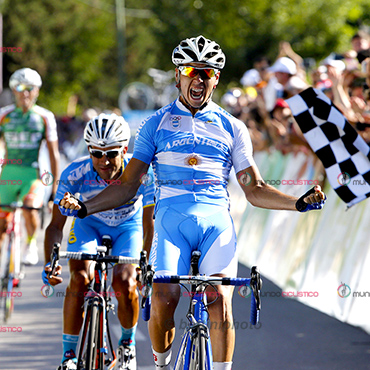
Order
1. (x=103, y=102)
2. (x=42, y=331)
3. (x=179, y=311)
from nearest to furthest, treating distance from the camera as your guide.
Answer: (x=42, y=331) < (x=179, y=311) < (x=103, y=102)

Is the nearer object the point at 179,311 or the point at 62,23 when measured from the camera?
the point at 179,311

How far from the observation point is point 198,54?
485cm

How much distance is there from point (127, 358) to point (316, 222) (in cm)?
396

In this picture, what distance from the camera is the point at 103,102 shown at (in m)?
66.6

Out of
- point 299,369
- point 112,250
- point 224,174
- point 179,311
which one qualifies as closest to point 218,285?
point 224,174

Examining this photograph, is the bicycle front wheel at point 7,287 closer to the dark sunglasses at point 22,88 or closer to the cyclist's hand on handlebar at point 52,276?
the dark sunglasses at point 22,88

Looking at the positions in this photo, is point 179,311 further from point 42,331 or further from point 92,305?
point 92,305

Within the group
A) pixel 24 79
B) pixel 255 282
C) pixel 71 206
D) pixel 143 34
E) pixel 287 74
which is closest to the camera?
pixel 255 282

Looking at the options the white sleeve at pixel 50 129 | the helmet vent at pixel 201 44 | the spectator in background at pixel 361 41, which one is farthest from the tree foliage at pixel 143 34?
the helmet vent at pixel 201 44

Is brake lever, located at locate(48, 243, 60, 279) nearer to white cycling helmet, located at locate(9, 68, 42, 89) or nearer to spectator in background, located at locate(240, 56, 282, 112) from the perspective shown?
white cycling helmet, located at locate(9, 68, 42, 89)

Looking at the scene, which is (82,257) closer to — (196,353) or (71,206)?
(71,206)

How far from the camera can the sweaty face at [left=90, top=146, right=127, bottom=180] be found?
565cm

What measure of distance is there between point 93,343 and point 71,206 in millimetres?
895

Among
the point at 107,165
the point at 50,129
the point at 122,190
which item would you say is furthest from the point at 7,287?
the point at 122,190
